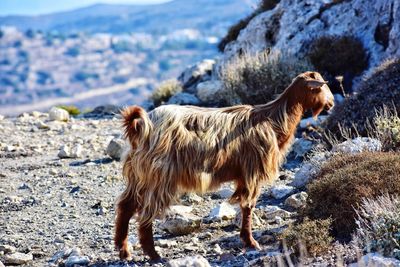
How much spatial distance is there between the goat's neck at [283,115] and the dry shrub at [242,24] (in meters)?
13.6

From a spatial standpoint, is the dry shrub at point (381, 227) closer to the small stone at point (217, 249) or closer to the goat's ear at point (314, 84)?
the small stone at point (217, 249)

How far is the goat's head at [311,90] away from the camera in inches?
339

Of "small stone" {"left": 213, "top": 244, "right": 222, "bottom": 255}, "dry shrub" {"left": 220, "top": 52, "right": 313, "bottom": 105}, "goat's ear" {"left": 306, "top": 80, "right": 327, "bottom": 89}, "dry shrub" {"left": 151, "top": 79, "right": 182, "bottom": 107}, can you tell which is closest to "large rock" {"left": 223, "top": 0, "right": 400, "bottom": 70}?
"dry shrub" {"left": 220, "top": 52, "right": 313, "bottom": 105}

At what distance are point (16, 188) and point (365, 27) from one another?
9170 mm

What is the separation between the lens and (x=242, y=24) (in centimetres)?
2258

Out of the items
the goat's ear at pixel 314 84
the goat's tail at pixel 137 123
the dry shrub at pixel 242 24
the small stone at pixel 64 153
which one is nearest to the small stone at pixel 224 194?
the goat's ear at pixel 314 84

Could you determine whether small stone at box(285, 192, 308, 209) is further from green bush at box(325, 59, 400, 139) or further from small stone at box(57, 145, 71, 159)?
small stone at box(57, 145, 71, 159)

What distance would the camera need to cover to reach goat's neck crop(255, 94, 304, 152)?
8523mm

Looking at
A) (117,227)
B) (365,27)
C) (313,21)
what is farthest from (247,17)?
(117,227)

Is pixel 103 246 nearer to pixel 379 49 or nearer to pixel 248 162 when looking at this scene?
pixel 248 162

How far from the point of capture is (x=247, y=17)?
23.0 meters

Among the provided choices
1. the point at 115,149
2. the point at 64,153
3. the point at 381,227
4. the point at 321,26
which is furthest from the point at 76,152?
the point at 381,227

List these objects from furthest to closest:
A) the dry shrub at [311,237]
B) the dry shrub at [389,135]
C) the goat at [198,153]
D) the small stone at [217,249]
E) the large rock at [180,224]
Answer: the dry shrub at [389,135] → the large rock at [180,224] → the small stone at [217,249] → the goat at [198,153] → the dry shrub at [311,237]

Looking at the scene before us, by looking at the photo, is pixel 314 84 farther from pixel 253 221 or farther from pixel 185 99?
pixel 185 99
